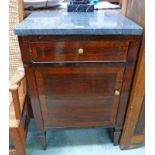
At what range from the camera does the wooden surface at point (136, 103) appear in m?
0.90

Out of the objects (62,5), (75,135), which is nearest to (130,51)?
(62,5)

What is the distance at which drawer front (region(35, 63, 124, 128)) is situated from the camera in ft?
3.05

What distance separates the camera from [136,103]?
3.41 feet

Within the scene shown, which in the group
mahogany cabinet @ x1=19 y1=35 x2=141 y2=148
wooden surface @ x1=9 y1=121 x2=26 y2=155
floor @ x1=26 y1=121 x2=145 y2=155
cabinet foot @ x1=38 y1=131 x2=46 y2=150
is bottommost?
floor @ x1=26 y1=121 x2=145 y2=155

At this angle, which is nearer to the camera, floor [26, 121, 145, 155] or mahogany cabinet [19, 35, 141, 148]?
mahogany cabinet [19, 35, 141, 148]

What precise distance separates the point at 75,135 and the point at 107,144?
23cm

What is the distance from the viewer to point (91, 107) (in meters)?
1.09

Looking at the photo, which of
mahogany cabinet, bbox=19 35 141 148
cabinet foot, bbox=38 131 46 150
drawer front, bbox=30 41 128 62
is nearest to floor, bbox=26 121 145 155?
cabinet foot, bbox=38 131 46 150

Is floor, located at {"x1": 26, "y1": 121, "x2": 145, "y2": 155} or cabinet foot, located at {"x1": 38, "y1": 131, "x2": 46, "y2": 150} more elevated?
cabinet foot, located at {"x1": 38, "y1": 131, "x2": 46, "y2": 150}

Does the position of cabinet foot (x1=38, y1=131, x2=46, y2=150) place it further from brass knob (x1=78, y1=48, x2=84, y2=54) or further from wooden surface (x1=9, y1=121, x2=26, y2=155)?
brass knob (x1=78, y1=48, x2=84, y2=54)

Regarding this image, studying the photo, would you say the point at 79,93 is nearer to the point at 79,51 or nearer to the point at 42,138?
the point at 79,51

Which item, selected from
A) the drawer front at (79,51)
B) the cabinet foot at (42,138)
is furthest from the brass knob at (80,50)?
the cabinet foot at (42,138)

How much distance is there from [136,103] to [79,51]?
0.43 metres
